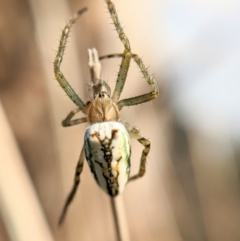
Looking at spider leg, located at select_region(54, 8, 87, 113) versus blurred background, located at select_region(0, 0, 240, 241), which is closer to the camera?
spider leg, located at select_region(54, 8, 87, 113)

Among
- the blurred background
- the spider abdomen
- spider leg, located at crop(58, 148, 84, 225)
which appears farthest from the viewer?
the blurred background

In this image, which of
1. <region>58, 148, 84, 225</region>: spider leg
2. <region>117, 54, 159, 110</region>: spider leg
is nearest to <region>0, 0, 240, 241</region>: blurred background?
<region>58, 148, 84, 225</region>: spider leg

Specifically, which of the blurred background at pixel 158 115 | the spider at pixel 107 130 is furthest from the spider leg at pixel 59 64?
the blurred background at pixel 158 115

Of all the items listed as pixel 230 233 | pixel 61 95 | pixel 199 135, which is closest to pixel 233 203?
pixel 230 233

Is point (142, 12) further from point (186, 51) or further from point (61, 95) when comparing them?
point (61, 95)

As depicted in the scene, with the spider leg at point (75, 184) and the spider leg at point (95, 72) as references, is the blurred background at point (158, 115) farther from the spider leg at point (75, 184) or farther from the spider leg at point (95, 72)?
the spider leg at point (95, 72)

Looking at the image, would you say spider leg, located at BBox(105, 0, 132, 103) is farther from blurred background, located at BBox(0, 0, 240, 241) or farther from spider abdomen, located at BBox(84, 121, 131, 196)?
blurred background, located at BBox(0, 0, 240, 241)
